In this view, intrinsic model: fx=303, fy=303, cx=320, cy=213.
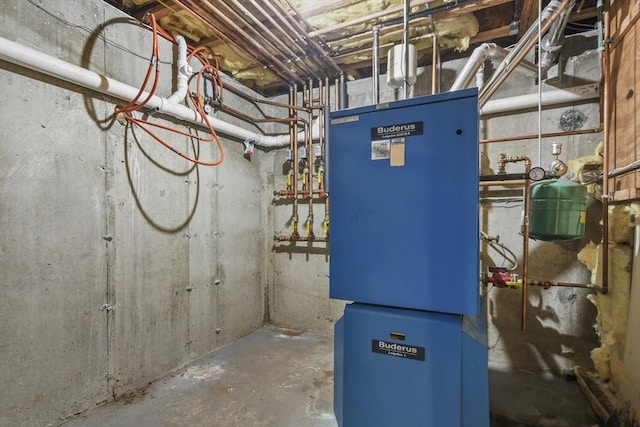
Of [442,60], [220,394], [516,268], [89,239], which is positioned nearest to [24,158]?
[89,239]

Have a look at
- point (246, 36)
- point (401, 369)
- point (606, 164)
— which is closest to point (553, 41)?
point (606, 164)

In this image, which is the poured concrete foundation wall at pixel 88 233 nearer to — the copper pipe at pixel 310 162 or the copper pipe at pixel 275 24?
the copper pipe at pixel 275 24

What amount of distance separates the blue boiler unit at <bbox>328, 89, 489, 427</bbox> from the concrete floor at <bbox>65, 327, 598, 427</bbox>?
691 millimetres

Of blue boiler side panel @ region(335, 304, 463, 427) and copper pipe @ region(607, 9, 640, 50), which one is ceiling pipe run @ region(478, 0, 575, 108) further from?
blue boiler side panel @ region(335, 304, 463, 427)

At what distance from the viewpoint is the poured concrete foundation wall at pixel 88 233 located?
155cm

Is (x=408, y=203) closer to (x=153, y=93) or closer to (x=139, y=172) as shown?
(x=153, y=93)

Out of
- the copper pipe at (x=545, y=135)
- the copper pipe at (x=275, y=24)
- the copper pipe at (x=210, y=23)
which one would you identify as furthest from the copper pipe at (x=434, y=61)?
the copper pipe at (x=210, y=23)

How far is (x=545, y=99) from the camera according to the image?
224 cm

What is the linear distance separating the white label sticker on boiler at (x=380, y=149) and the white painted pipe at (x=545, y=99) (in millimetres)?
1637

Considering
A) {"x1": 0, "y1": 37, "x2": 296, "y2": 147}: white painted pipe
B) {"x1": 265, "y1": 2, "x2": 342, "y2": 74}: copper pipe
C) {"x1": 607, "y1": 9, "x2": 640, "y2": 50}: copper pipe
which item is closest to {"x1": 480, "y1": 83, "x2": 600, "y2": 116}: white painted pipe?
{"x1": 607, "y1": 9, "x2": 640, "y2": 50}: copper pipe

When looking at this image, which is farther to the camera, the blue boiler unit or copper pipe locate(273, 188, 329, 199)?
copper pipe locate(273, 188, 329, 199)

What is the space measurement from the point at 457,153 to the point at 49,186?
2068 mm

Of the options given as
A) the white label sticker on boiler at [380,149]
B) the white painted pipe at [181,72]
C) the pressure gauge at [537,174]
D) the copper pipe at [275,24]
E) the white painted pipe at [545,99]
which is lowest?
the pressure gauge at [537,174]

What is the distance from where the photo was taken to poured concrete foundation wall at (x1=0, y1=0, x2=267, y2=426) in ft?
5.08
